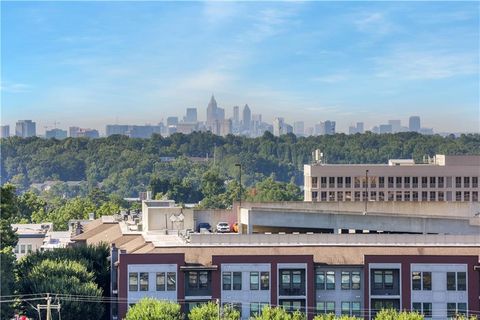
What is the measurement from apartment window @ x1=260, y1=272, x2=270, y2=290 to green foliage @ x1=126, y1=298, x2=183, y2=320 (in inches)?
163

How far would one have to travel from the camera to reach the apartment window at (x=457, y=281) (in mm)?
48125

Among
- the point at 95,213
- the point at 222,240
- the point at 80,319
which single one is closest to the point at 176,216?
the point at 222,240

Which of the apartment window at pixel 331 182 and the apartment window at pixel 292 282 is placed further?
the apartment window at pixel 331 182

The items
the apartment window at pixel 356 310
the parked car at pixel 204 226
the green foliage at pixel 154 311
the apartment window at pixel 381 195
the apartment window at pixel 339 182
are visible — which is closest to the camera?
the green foliage at pixel 154 311

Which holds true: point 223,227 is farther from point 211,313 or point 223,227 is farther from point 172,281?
point 211,313

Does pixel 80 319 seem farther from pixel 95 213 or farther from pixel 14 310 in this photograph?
pixel 95 213

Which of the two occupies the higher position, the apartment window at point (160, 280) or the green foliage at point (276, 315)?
the apartment window at point (160, 280)

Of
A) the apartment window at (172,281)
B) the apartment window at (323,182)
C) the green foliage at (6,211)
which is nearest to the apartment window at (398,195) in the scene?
the apartment window at (323,182)

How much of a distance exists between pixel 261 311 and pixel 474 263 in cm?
886

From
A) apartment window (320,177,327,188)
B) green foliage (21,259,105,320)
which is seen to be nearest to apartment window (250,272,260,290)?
green foliage (21,259,105,320)

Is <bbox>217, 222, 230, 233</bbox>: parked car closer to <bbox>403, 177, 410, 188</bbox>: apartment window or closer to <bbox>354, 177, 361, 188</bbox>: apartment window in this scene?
<bbox>354, 177, 361, 188</bbox>: apartment window

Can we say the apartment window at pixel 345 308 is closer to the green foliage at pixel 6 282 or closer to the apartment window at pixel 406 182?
the green foliage at pixel 6 282

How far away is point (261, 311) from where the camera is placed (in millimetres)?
47500

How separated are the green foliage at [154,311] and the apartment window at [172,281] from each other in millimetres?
2342
